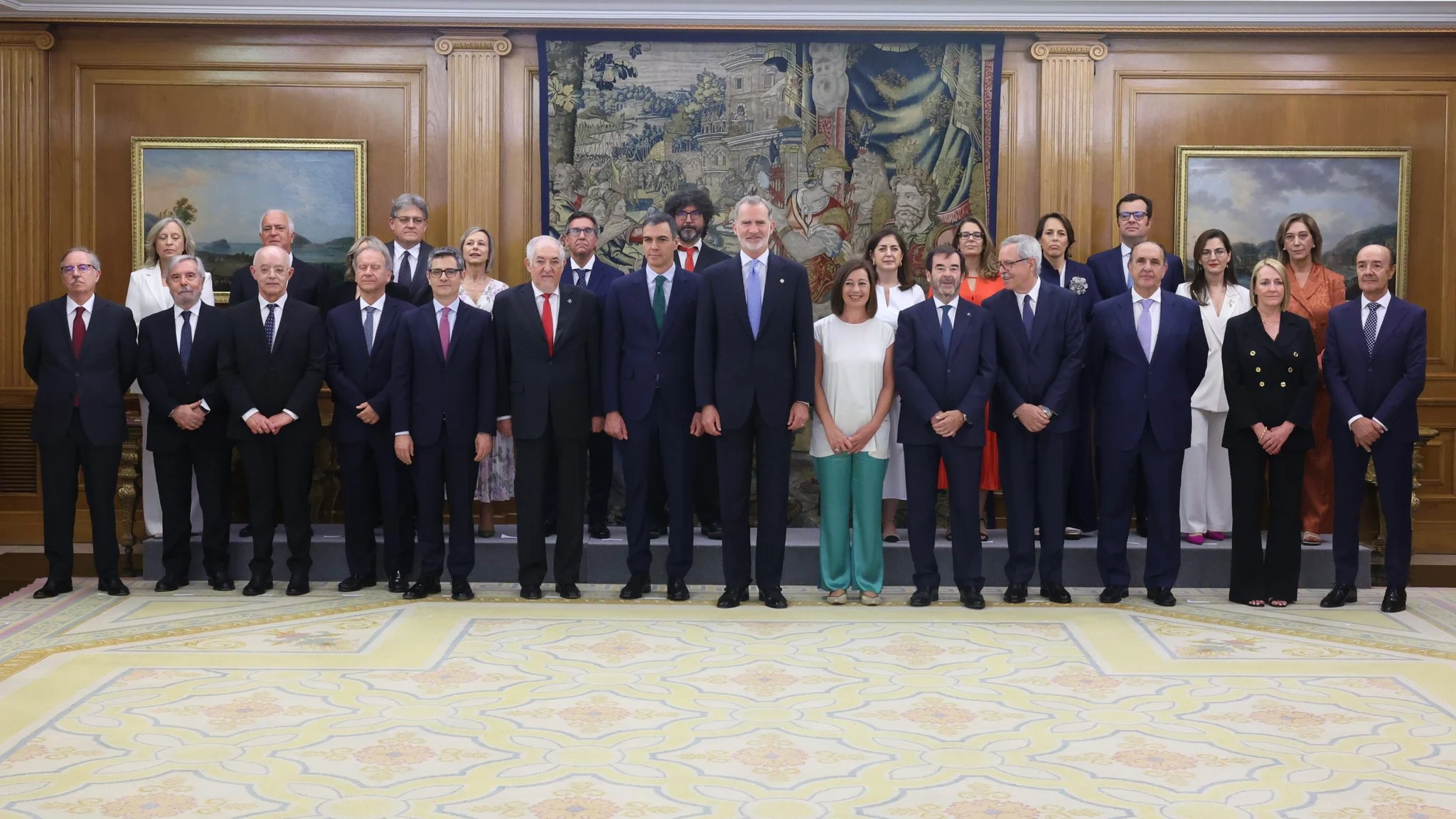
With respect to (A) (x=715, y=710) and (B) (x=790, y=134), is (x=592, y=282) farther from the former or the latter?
(A) (x=715, y=710)

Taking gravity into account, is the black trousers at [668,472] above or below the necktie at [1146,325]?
below

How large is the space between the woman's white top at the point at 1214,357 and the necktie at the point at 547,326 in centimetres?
318

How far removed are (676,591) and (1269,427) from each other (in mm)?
2827

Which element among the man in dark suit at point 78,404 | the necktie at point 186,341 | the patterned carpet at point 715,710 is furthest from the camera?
the necktie at point 186,341

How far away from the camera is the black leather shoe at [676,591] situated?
6.50 metres

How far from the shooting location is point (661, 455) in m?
6.64

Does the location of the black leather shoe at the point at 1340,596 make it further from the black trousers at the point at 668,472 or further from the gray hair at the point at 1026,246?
the black trousers at the point at 668,472

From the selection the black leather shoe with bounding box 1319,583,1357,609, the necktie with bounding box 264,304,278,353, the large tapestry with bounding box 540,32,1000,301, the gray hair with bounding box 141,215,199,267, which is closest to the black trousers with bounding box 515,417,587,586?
the necktie with bounding box 264,304,278,353

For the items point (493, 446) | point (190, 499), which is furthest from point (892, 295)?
point (190, 499)

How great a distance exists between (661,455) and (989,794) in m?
3.18

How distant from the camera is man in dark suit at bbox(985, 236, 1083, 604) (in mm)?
6375

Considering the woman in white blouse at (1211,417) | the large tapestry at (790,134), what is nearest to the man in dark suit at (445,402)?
the large tapestry at (790,134)

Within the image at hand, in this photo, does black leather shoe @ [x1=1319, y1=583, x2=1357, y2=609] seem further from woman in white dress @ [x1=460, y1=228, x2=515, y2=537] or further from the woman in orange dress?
woman in white dress @ [x1=460, y1=228, x2=515, y2=537]

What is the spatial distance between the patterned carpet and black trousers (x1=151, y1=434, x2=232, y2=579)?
394mm
